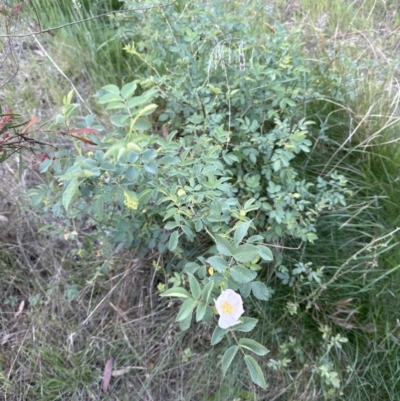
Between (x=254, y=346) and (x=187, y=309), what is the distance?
178 millimetres

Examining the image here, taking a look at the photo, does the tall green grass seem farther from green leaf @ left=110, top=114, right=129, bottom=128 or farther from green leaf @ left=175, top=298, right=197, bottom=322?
green leaf @ left=110, top=114, right=129, bottom=128

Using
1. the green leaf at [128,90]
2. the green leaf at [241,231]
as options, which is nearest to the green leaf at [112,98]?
the green leaf at [128,90]

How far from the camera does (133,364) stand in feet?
5.34

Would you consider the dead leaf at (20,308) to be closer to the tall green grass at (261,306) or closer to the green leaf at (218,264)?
the tall green grass at (261,306)

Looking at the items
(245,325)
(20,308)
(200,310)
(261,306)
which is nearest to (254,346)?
(245,325)

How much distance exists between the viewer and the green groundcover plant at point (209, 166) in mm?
1183

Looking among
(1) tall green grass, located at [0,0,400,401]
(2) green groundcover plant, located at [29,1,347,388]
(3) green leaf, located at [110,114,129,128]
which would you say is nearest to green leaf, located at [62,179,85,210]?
(2) green groundcover plant, located at [29,1,347,388]

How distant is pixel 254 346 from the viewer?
990 mm

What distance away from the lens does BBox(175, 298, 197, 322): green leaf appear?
3.16ft

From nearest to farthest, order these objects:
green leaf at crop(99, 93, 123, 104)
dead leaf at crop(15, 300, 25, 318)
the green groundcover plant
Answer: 1. green leaf at crop(99, 93, 123, 104)
2. the green groundcover plant
3. dead leaf at crop(15, 300, 25, 318)

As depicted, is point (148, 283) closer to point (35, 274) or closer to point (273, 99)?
point (35, 274)

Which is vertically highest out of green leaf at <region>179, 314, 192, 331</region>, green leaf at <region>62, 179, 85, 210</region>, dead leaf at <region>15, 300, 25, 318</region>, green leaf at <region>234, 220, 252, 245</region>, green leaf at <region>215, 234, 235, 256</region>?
green leaf at <region>62, 179, 85, 210</region>

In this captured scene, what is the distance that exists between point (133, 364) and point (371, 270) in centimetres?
95

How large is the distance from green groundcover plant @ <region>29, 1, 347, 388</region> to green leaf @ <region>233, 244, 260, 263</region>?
49mm
